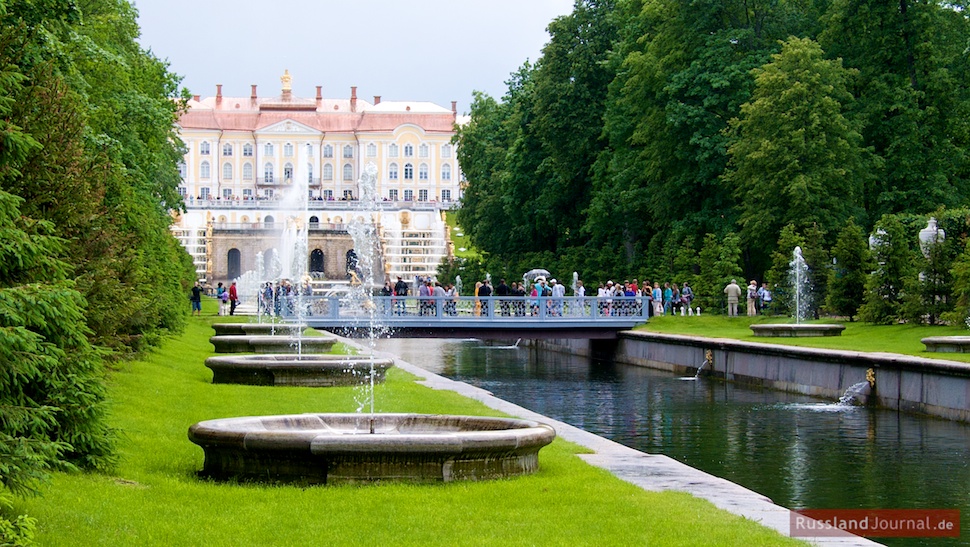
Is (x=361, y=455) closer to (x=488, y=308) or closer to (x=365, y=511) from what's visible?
(x=365, y=511)

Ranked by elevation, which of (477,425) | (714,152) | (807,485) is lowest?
(807,485)

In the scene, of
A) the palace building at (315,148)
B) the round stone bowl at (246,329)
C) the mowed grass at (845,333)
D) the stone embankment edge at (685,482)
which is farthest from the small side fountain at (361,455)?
the palace building at (315,148)

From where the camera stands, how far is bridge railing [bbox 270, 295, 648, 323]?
36.8 m

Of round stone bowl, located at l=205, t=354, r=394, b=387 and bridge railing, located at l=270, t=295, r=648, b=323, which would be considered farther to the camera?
bridge railing, located at l=270, t=295, r=648, b=323

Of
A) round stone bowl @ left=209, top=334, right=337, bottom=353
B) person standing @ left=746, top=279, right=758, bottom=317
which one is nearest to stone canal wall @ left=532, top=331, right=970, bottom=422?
person standing @ left=746, top=279, right=758, bottom=317

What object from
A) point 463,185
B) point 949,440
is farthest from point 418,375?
point 463,185

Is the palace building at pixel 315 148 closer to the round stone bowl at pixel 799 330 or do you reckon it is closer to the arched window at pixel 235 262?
the arched window at pixel 235 262

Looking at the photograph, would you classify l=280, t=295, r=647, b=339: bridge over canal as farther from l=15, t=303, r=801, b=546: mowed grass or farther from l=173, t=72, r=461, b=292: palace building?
l=173, t=72, r=461, b=292: palace building

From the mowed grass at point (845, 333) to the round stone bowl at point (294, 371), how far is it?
9171 mm

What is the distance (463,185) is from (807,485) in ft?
187

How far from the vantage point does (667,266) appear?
4559cm

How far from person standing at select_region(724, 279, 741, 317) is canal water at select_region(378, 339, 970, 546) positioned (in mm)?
7612

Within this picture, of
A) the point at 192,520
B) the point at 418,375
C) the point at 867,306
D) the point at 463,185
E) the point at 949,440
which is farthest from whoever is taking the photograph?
the point at 463,185

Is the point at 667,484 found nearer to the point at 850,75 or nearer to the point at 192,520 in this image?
the point at 192,520
